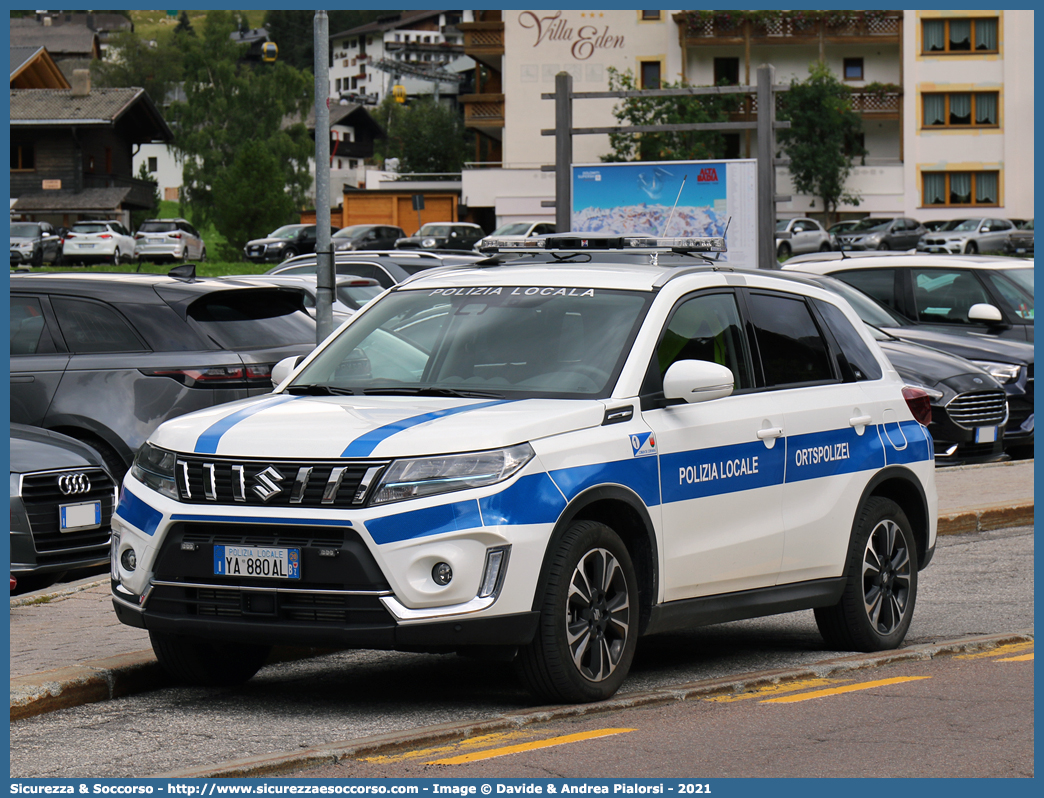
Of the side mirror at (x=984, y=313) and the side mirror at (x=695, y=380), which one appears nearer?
the side mirror at (x=695, y=380)

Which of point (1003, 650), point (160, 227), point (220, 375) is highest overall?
point (160, 227)

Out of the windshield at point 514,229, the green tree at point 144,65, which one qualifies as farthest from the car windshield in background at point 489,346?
the green tree at point 144,65

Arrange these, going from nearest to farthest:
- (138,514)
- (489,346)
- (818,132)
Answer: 1. (138,514)
2. (489,346)
3. (818,132)

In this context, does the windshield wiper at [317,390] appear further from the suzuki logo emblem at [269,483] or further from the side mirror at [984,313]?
the side mirror at [984,313]

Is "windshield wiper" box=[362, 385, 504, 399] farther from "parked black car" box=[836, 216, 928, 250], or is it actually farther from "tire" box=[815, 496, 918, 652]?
"parked black car" box=[836, 216, 928, 250]

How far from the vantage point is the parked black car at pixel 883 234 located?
60.2 m

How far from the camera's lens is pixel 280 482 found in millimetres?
6055

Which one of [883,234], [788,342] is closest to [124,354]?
[788,342]

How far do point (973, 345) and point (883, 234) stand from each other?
4612 centimetres

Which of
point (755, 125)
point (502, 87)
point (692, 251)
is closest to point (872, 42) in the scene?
point (502, 87)

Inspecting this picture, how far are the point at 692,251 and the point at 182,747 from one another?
3871mm

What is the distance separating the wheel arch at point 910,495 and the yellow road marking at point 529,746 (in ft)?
8.67

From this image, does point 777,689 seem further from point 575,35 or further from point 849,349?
point 575,35

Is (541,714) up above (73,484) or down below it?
below
